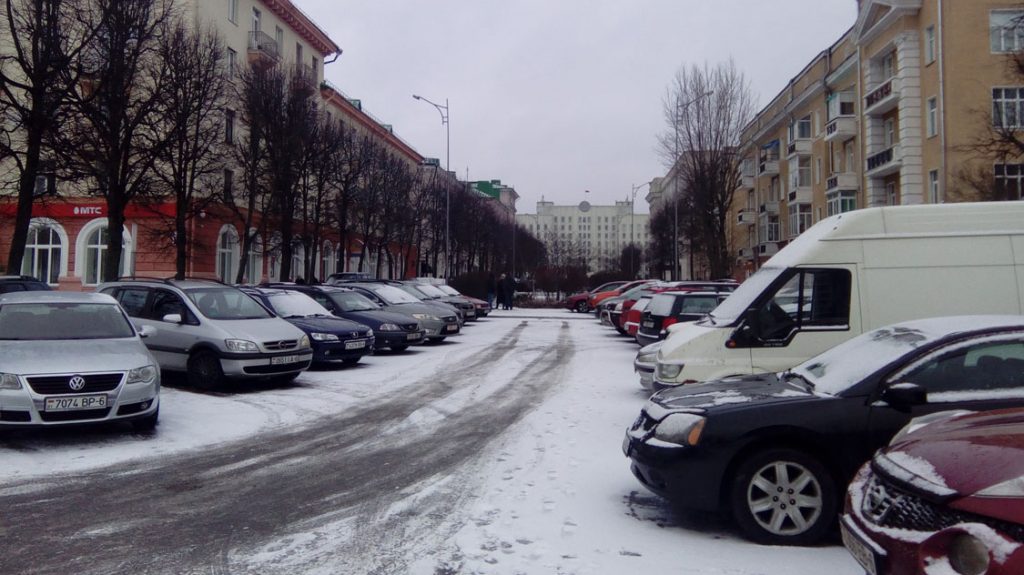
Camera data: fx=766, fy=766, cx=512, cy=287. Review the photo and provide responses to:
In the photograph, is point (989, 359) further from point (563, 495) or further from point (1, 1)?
point (1, 1)

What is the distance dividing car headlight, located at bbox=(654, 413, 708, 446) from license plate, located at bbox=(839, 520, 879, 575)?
1558 mm

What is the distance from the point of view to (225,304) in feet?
43.3

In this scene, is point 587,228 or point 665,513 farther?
point 587,228

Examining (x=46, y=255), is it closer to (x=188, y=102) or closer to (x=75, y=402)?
(x=188, y=102)

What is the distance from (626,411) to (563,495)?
4.21m

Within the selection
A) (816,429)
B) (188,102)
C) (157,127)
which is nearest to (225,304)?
(816,429)

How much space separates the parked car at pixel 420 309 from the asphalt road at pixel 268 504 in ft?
36.6

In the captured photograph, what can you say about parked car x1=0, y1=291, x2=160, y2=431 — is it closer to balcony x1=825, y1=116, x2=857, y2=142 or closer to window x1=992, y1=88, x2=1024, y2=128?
window x1=992, y1=88, x2=1024, y2=128

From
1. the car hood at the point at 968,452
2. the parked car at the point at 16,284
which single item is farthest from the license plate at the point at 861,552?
the parked car at the point at 16,284

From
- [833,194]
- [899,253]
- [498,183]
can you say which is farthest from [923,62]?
[498,183]

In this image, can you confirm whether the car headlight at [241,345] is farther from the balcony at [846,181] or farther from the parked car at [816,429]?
the balcony at [846,181]

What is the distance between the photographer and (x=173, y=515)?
5.68 metres

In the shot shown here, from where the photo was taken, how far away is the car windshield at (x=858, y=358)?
519 cm

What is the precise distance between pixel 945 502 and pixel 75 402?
7883 millimetres
